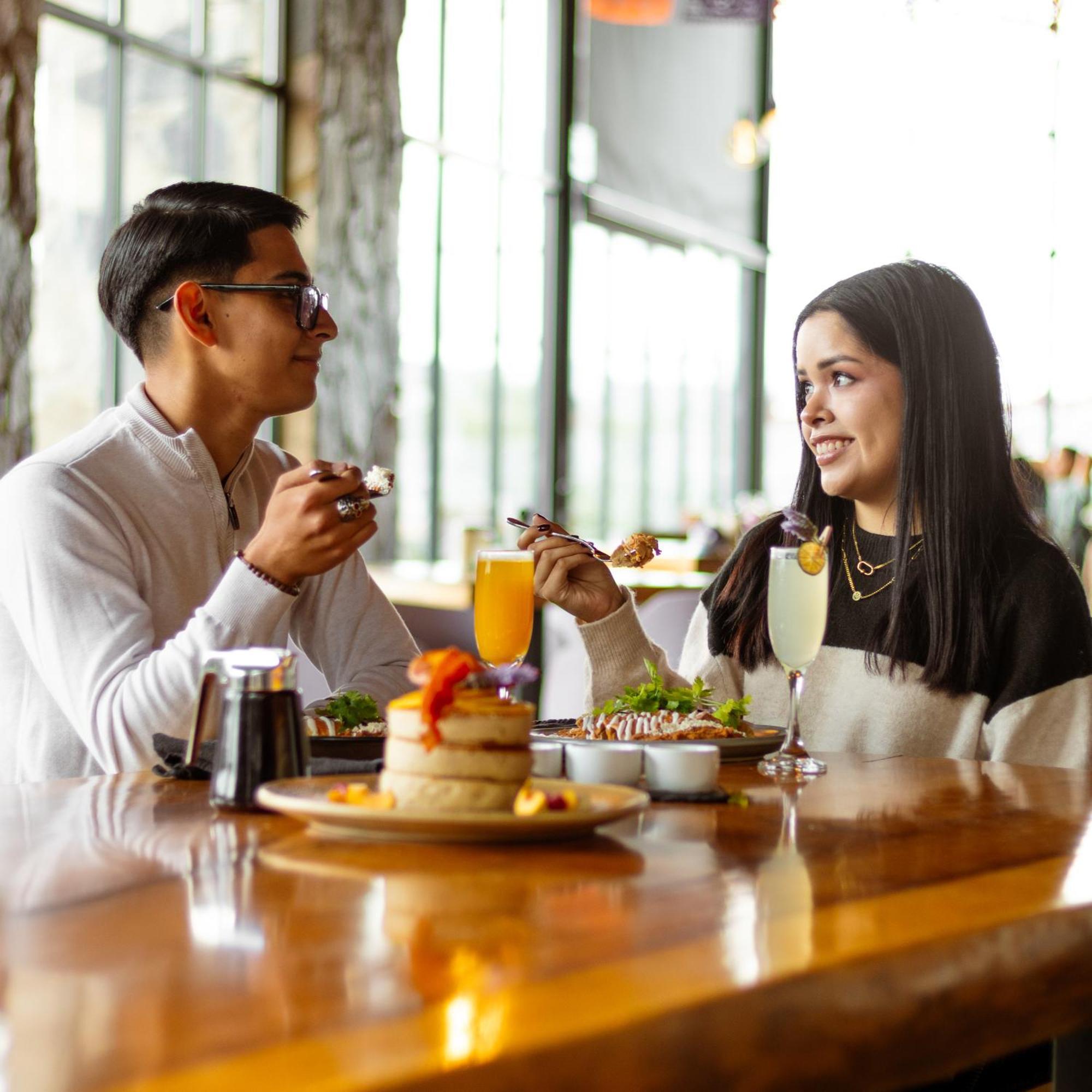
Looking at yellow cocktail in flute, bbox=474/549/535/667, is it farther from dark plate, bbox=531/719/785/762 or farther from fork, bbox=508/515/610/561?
dark plate, bbox=531/719/785/762

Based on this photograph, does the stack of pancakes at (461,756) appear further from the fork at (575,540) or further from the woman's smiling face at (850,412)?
the woman's smiling face at (850,412)

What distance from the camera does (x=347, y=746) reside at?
151 centimetres

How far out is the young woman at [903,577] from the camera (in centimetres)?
194

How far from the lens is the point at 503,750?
3.51ft

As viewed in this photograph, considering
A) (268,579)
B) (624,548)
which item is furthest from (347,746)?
(624,548)

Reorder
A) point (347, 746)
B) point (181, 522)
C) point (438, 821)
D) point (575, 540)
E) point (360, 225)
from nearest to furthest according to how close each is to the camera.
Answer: point (438, 821), point (347, 746), point (575, 540), point (181, 522), point (360, 225)

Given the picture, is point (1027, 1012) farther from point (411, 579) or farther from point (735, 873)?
point (411, 579)

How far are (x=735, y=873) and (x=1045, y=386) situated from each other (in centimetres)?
1116

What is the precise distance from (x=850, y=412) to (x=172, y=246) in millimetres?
1083

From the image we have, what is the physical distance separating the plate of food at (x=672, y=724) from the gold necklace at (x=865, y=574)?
55 centimetres

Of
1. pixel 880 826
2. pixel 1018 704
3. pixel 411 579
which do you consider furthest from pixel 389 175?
pixel 880 826

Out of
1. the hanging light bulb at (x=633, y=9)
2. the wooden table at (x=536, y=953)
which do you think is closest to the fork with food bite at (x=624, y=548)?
the wooden table at (x=536, y=953)

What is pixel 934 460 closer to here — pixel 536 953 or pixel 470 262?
pixel 536 953

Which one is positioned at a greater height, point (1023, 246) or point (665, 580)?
point (1023, 246)
